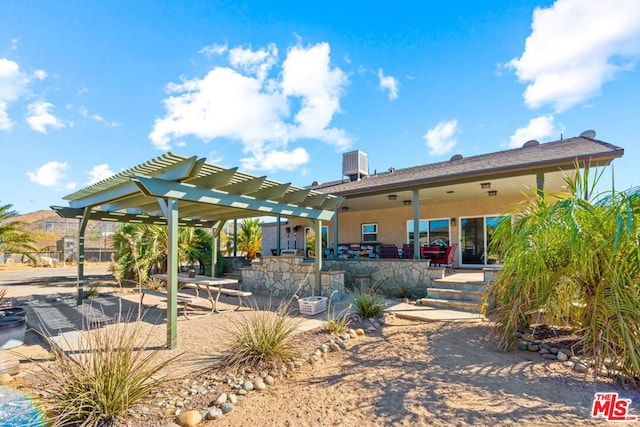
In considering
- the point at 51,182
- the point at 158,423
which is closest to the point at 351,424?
the point at 158,423

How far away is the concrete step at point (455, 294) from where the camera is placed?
726cm

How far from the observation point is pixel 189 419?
2820mm

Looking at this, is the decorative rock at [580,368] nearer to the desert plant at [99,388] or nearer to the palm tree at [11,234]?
the desert plant at [99,388]

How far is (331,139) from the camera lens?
65.0ft

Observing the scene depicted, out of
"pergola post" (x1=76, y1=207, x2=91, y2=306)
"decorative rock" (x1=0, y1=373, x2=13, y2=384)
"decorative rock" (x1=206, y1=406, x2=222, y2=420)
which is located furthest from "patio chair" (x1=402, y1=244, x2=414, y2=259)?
"decorative rock" (x1=0, y1=373, x2=13, y2=384)

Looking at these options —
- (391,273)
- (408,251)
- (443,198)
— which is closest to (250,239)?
(408,251)

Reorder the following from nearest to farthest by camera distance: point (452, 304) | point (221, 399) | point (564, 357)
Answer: point (221, 399) → point (564, 357) → point (452, 304)

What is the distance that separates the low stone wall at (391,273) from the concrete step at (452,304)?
3.78ft

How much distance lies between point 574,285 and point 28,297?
44.2 ft

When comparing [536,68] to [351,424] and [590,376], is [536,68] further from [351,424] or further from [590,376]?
[351,424]

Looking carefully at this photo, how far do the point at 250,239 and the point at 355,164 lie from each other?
7729 mm

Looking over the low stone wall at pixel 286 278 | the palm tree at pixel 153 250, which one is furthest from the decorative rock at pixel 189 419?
the palm tree at pixel 153 250

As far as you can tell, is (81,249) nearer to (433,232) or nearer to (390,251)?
(390,251)

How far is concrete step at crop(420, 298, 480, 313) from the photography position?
6.90 meters
